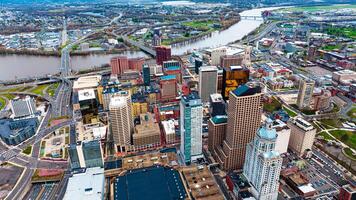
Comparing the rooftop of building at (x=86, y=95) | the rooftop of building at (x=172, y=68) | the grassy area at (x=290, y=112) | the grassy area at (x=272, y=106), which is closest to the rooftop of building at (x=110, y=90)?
the rooftop of building at (x=86, y=95)

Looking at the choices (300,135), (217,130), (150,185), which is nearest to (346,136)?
(300,135)

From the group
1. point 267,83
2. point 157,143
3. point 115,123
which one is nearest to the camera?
point 115,123

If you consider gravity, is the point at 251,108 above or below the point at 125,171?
above

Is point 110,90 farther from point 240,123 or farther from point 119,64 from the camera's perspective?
point 240,123

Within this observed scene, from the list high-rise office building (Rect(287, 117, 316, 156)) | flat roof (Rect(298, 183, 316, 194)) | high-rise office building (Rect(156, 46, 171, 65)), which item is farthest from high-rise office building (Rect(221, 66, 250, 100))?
high-rise office building (Rect(156, 46, 171, 65))

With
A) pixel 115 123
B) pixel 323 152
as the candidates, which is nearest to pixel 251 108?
pixel 323 152

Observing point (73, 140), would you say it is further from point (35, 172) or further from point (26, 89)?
point (26, 89)

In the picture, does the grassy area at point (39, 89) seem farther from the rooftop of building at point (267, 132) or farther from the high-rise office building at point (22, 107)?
the rooftop of building at point (267, 132)

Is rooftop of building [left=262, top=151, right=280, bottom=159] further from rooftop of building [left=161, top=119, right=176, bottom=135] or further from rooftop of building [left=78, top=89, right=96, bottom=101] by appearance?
rooftop of building [left=78, top=89, right=96, bottom=101]
